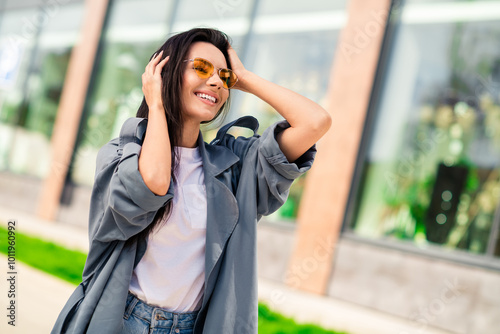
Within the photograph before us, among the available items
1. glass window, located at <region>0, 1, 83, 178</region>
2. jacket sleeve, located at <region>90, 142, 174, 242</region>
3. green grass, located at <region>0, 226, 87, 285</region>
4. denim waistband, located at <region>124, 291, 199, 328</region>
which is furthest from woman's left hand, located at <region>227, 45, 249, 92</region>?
glass window, located at <region>0, 1, 83, 178</region>

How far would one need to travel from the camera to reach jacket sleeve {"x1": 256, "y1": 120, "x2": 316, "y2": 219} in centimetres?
152

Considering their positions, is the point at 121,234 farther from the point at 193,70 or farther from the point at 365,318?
the point at 365,318

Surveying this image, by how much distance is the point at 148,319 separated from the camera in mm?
1457

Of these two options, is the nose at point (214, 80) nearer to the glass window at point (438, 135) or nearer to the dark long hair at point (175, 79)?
the dark long hair at point (175, 79)

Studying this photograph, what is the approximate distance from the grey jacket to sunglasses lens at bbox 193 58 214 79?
23 centimetres

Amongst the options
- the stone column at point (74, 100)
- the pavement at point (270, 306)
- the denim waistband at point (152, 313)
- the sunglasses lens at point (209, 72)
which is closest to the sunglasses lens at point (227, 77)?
the sunglasses lens at point (209, 72)

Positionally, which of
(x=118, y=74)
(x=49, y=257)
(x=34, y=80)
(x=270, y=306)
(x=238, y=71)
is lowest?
(x=49, y=257)

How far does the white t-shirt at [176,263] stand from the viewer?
1.47 meters

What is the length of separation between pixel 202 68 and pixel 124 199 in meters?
0.49

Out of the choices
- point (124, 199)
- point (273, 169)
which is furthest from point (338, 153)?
point (124, 199)

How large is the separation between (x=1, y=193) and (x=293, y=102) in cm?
1126

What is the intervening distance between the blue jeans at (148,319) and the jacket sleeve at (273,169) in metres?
0.42

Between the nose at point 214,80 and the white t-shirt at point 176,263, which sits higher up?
the nose at point 214,80

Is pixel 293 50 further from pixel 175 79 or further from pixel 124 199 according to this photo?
pixel 124 199
